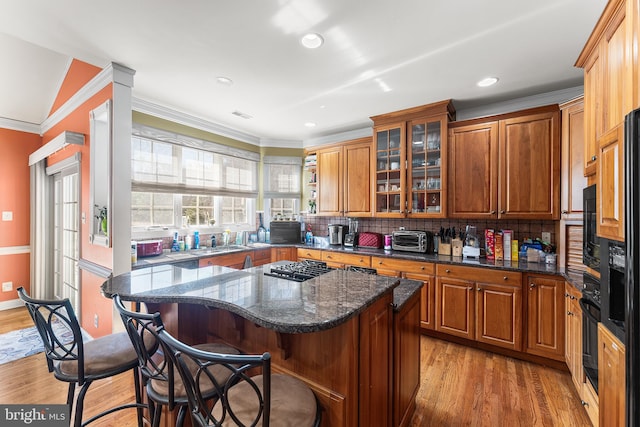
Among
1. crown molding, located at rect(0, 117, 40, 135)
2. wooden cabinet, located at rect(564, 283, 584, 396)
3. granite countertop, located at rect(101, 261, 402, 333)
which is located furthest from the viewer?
crown molding, located at rect(0, 117, 40, 135)

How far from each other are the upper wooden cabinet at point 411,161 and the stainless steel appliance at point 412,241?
0.24 metres

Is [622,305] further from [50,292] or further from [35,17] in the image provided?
[50,292]

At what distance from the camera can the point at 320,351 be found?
121cm

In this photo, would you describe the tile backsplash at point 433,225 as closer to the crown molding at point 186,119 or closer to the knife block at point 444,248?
the knife block at point 444,248

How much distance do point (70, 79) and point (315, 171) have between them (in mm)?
3282

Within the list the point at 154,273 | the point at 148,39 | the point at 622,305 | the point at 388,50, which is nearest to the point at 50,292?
the point at 154,273

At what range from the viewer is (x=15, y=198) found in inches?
156

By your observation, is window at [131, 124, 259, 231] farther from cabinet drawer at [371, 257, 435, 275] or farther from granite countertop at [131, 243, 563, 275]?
cabinet drawer at [371, 257, 435, 275]

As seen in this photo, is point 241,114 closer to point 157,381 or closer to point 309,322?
point 157,381

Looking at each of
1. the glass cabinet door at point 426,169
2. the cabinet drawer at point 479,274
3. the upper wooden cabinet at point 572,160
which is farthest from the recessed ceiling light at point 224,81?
the upper wooden cabinet at point 572,160

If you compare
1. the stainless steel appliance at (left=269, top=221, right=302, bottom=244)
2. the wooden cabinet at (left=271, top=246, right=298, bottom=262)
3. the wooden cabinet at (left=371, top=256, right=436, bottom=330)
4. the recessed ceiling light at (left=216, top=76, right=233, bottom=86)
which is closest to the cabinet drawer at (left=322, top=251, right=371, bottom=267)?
the wooden cabinet at (left=371, top=256, right=436, bottom=330)

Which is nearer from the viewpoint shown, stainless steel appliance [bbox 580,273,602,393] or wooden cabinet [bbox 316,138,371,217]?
stainless steel appliance [bbox 580,273,602,393]

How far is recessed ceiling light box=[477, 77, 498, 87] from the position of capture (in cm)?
263

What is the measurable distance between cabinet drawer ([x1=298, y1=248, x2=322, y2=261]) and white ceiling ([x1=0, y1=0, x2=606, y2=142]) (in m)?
1.99
